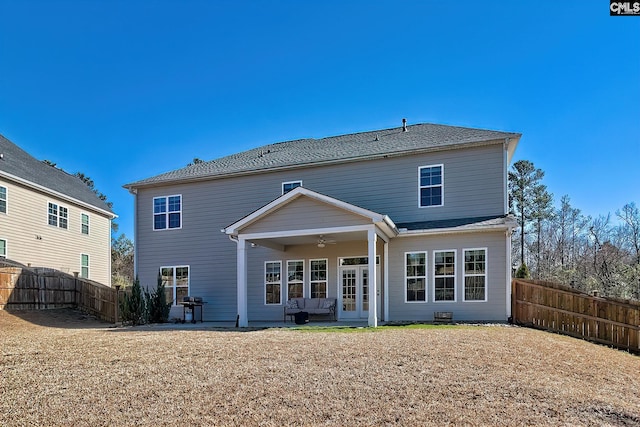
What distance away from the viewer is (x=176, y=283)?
17844 millimetres

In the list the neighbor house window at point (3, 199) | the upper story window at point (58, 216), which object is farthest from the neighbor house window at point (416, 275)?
the upper story window at point (58, 216)

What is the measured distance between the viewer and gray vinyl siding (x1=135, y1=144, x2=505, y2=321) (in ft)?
47.6

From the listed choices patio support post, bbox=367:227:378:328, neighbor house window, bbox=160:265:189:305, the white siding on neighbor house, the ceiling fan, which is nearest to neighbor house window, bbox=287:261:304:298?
the ceiling fan

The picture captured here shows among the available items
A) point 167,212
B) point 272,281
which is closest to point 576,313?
point 272,281

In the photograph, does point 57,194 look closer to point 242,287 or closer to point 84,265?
point 84,265

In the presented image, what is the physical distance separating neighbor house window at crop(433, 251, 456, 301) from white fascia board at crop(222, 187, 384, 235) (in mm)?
2910

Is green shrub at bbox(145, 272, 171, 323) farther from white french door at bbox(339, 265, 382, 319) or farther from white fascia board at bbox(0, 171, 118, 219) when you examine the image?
white fascia board at bbox(0, 171, 118, 219)

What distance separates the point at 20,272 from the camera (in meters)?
15.9

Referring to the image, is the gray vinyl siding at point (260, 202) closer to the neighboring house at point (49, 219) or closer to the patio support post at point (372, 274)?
the patio support post at point (372, 274)

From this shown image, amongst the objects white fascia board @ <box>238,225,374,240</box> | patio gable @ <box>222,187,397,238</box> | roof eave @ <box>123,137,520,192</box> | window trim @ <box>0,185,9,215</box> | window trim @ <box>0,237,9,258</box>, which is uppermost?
roof eave @ <box>123,137,520,192</box>

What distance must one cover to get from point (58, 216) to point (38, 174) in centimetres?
234

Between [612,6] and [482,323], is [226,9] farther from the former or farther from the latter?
[482,323]

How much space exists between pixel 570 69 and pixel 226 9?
10.7 meters

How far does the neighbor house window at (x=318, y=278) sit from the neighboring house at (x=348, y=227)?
1.5 inches
